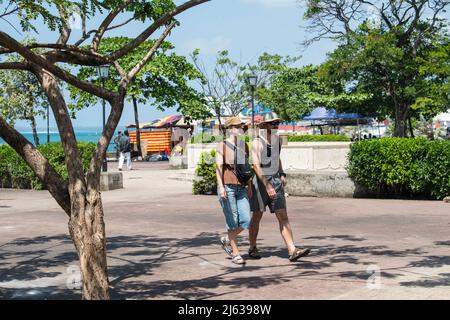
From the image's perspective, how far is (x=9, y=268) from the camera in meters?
8.57

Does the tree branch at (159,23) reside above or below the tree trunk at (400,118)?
below

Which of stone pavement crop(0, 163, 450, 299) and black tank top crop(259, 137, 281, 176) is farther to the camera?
black tank top crop(259, 137, 281, 176)

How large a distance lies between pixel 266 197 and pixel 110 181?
12606 mm

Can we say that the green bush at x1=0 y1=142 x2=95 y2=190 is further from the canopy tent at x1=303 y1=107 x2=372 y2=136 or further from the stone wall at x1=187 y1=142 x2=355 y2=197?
the canopy tent at x1=303 y1=107 x2=372 y2=136

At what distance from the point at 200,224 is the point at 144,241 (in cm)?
202

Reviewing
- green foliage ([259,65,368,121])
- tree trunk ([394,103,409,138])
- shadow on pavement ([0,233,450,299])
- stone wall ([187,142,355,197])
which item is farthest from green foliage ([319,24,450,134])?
Answer: shadow on pavement ([0,233,450,299])

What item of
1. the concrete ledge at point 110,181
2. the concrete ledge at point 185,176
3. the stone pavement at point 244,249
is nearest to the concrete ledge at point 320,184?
the stone pavement at point 244,249

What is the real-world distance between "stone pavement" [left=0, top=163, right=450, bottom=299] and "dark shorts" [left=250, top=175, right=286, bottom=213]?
639 mm

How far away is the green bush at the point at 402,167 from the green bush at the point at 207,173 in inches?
137

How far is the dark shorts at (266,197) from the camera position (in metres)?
8.88

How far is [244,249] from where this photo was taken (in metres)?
9.78

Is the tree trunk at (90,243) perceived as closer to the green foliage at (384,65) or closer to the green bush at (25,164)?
the green bush at (25,164)

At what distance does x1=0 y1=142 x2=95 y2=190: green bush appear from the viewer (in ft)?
69.4

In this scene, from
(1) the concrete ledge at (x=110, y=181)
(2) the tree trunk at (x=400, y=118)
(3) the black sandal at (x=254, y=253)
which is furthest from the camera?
(2) the tree trunk at (x=400, y=118)
